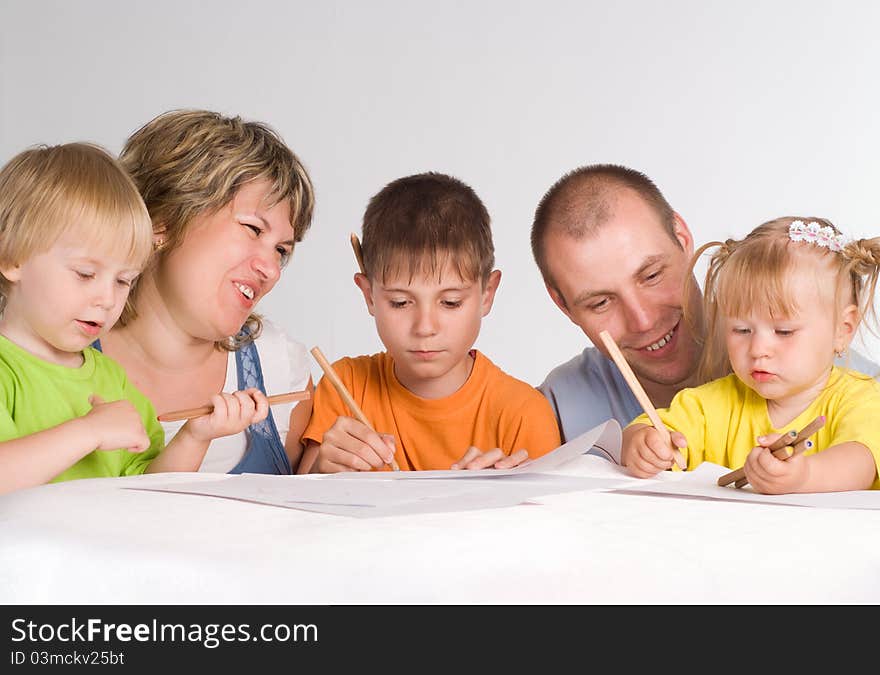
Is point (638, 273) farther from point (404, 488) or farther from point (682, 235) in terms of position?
point (404, 488)

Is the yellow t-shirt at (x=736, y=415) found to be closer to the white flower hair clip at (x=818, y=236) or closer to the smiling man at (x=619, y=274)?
the white flower hair clip at (x=818, y=236)

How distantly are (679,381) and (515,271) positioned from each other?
1.53 m

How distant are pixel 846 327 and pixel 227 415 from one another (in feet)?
2.79

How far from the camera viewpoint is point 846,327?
148 centimetres

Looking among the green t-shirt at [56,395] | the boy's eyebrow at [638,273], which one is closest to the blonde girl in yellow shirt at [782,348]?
the boy's eyebrow at [638,273]

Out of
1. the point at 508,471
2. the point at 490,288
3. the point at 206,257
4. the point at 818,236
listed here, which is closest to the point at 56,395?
the point at 206,257

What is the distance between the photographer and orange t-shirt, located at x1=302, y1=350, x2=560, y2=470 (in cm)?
181

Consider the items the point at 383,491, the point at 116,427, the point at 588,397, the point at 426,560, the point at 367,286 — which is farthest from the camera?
the point at 588,397

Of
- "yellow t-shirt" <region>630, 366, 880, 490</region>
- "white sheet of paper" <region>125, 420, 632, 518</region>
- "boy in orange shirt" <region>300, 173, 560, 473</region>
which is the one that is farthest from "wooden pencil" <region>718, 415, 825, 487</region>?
"boy in orange shirt" <region>300, 173, 560, 473</region>

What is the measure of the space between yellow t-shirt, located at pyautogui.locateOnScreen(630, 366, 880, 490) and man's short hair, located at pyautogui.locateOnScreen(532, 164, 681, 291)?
43cm

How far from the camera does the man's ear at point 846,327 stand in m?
1.47

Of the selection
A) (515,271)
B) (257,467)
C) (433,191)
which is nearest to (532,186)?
(515,271)

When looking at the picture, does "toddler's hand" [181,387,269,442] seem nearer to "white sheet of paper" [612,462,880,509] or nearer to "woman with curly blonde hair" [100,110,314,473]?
"woman with curly blonde hair" [100,110,314,473]
